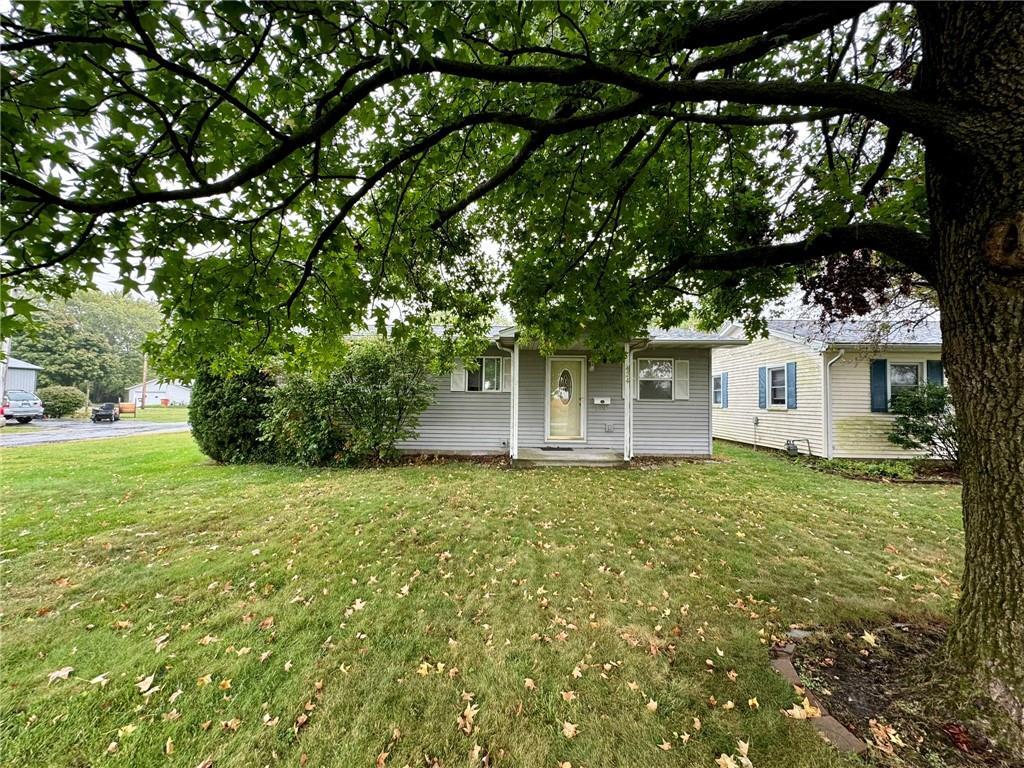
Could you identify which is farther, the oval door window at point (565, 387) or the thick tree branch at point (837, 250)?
the oval door window at point (565, 387)

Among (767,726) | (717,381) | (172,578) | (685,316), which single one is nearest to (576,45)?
(685,316)

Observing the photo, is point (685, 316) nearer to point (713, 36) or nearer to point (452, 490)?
point (713, 36)

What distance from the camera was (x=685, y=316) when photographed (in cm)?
463

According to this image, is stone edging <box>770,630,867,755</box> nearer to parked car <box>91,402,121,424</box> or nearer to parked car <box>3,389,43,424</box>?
parked car <box>3,389,43,424</box>

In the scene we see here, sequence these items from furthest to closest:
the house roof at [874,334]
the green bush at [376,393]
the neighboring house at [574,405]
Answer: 1. the neighboring house at [574,405]
2. the house roof at [874,334]
3. the green bush at [376,393]

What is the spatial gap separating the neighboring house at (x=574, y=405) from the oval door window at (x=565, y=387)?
1.1 inches

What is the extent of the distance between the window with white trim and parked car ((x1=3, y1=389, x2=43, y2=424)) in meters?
34.7

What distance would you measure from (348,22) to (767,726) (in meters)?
4.32

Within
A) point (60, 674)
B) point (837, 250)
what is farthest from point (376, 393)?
point (837, 250)

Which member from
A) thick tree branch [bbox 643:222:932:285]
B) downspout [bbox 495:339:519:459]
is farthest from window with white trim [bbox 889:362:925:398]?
thick tree branch [bbox 643:222:932:285]

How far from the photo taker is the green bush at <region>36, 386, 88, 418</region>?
21938mm

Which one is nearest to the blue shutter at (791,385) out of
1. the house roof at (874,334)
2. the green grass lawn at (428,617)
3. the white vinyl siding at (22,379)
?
the house roof at (874,334)

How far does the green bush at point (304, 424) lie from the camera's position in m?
8.45

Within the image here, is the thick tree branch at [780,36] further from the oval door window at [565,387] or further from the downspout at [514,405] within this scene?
the oval door window at [565,387]
